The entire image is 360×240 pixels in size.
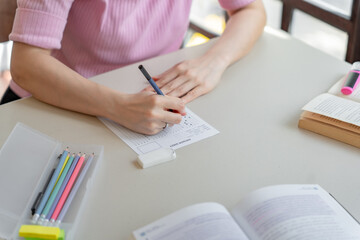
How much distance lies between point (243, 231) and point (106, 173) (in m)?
0.30

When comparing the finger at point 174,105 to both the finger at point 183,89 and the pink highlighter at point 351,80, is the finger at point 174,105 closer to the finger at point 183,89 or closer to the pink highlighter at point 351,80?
the finger at point 183,89

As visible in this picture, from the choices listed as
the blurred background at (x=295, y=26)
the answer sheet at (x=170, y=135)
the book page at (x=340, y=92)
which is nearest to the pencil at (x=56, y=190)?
the answer sheet at (x=170, y=135)

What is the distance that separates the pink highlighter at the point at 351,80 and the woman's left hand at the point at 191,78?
0.30m

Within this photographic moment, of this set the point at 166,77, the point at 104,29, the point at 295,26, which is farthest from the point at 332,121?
the point at 295,26

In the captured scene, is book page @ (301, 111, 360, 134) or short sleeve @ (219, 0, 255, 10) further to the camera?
short sleeve @ (219, 0, 255, 10)

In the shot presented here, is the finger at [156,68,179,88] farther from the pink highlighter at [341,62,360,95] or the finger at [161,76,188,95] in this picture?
the pink highlighter at [341,62,360,95]

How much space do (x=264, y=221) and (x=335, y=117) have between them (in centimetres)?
35

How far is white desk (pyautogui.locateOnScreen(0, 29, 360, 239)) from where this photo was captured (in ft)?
2.81

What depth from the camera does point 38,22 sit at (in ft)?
3.66

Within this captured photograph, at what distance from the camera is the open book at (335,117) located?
98 centimetres

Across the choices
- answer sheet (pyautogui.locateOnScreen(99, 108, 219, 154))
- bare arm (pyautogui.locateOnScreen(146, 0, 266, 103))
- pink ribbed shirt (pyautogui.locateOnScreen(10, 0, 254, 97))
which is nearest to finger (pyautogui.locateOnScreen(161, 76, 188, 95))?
bare arm (pyautogui.locateOnScreen(146, 0, 266, 103))

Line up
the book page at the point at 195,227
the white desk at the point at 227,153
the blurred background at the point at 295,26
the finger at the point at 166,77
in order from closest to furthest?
1. the book page at the point at 195,227
2. the white desk at the point at 227,153
3. the finger at the point at 166,77
4. the blurred background at the point at 295,26

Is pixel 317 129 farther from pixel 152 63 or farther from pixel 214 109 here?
pixel 152 63

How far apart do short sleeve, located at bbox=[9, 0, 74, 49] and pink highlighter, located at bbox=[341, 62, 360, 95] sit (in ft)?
2.28
